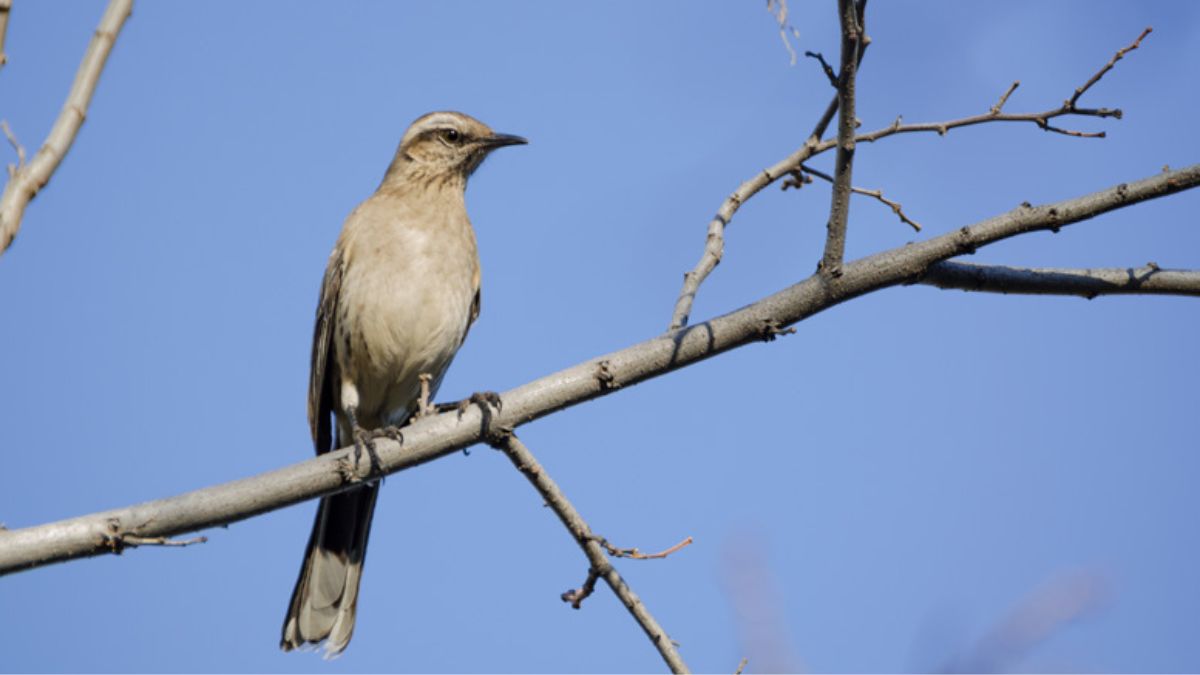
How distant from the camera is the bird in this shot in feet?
20.1

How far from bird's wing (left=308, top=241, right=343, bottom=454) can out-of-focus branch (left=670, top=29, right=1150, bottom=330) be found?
248cm

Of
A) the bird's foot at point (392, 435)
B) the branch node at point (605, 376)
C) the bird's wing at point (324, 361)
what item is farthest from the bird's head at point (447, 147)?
the branch node at point (605, 376)

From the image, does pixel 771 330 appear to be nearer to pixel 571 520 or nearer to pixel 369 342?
pixel 571 520

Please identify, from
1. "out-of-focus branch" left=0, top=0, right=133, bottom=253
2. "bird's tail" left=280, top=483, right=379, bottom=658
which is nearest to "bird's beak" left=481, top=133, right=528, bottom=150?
"bird's tail" left=280, top=483, right=379, bottom=658

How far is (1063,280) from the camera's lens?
440 centimetres

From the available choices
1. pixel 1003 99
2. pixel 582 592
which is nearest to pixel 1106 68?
pixel 1003 99

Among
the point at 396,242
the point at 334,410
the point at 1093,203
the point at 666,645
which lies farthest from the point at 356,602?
the point at 1093,203

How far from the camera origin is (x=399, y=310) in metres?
6.36

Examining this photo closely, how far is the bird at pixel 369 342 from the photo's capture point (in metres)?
6.12

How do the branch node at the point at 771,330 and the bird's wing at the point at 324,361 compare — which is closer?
the branch node at the point at 771,330

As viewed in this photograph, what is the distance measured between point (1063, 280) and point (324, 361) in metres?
3.89

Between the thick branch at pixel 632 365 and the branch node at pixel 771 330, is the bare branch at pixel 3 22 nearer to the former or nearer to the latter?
the thick branch at pixel 632 365

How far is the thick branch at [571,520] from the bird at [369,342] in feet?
5.57

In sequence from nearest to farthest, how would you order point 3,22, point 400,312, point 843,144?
point 3,22
point 843,144
point 400,312
